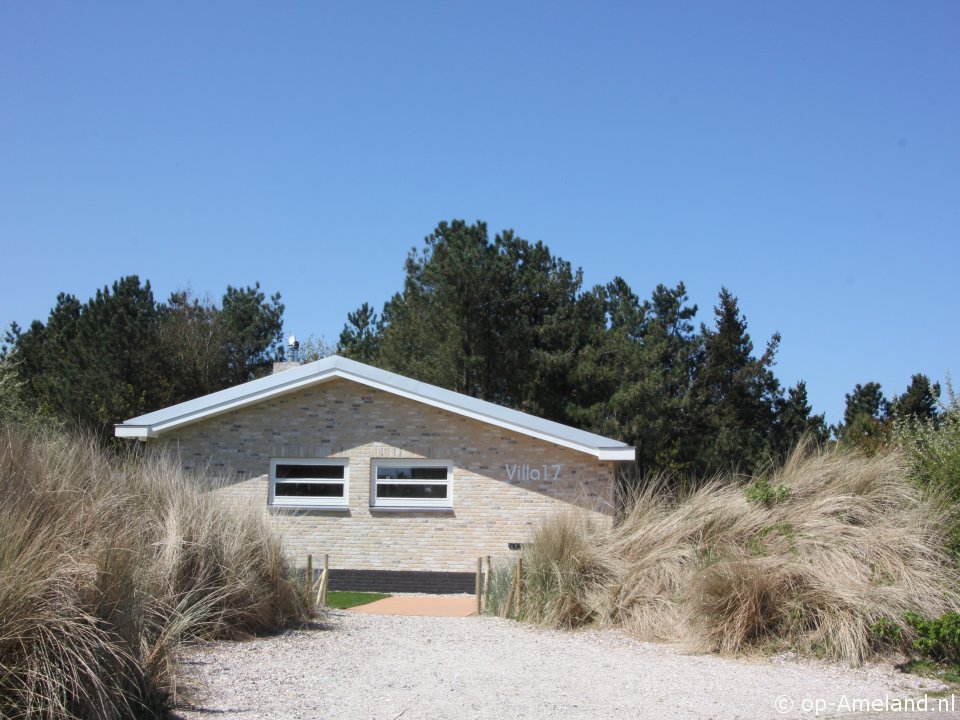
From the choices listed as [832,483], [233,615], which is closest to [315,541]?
[233,615]

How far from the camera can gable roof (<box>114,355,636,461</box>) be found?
17.1 metres

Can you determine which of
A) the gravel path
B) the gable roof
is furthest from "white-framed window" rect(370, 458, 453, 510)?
the gravel path

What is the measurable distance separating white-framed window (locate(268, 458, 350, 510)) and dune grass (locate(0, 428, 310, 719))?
7.39 meters

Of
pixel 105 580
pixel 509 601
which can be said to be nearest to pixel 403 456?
pixel 509 601

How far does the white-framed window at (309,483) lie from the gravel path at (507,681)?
7244 mm

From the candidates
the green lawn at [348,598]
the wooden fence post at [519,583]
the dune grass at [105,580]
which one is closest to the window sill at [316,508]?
the green lawn at [348,598]

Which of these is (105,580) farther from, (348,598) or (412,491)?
(412,491)

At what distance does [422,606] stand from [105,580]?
29.6 feet

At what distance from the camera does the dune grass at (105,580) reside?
532 cm

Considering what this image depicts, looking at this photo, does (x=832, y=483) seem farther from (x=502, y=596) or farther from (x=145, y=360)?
(x=145, y=360)

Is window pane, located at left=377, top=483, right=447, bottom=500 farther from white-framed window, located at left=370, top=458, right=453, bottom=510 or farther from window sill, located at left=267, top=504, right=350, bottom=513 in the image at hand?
window sill, located at left=267, top=504, right=350, bottom=513

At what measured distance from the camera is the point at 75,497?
23.5 ft

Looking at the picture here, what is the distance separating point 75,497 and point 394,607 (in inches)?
312

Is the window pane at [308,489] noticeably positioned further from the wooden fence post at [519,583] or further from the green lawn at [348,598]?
the wooden fence post at [519,583]
